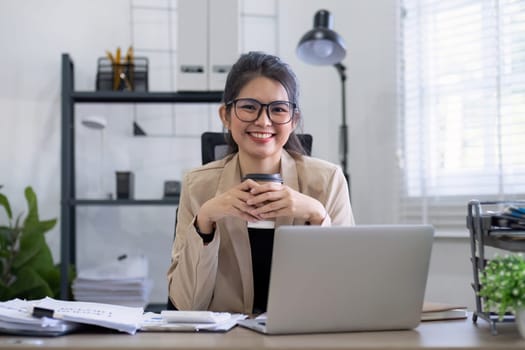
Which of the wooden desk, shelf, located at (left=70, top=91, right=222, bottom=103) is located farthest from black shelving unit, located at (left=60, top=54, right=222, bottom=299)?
the wooden desk

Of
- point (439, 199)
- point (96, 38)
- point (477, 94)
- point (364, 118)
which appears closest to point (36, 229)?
point (96, 38)

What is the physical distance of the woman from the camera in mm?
1212

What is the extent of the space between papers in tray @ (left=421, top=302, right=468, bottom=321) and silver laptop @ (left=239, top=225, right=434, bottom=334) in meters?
0.16

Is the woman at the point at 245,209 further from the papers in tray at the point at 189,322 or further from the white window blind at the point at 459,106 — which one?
the white window blind at the point at 459,106

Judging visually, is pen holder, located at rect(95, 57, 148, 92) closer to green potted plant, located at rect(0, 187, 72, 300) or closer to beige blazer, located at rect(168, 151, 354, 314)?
green potted plant, located at rect(0, 187, 72, 300)

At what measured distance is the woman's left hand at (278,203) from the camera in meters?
1.10

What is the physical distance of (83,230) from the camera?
2678mm

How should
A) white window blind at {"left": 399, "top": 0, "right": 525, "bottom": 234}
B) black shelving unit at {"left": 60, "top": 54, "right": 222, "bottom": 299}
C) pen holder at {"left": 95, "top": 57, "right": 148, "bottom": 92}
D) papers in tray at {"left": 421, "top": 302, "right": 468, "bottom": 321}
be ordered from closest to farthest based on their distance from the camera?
papers in tray at {"left": 421, "top": 302, "right": 468, "bottom": 321}
white window blind at {"left": 399, "top": 0, "right": 525, "bottom": 234}
black shelving unit at {"left": 60, "top": 54, "right": 222, "bottom": 299}
pen holder at {"left": 95, "top": 57, "right": 148, "bottom": 92}

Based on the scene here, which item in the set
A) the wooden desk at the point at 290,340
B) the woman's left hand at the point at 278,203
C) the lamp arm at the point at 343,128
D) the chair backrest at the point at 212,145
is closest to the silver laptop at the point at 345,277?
the wooden desk at the point at 290,340

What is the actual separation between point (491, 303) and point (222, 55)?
1.62 meters

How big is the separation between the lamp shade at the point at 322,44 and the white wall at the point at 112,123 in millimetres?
425

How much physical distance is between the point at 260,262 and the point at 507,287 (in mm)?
669

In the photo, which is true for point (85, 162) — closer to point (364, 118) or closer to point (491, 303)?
point (364, 118)

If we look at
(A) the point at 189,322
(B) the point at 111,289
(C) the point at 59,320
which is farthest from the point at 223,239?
(B) the point at 111,289
